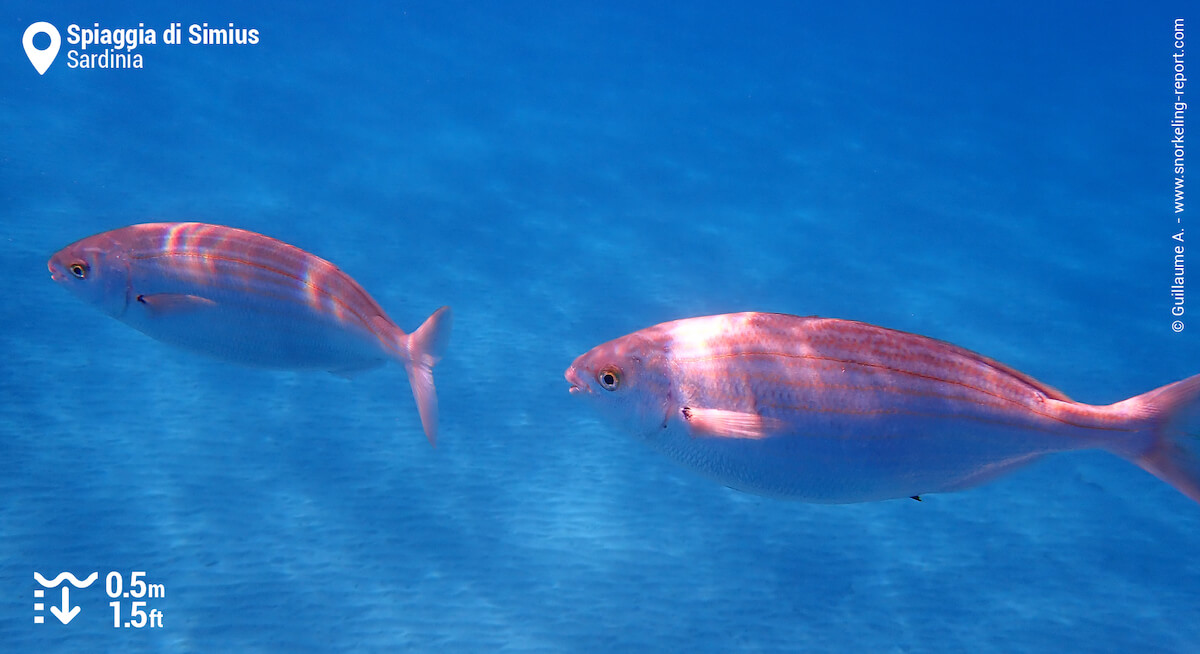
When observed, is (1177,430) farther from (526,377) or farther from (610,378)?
(526,377)

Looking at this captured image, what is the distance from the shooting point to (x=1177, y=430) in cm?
201

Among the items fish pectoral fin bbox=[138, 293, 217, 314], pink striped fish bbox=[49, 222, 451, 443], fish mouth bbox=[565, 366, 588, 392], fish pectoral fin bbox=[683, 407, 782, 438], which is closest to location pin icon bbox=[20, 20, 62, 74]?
pink striped fish bbox=[49, 222, 451, 443]

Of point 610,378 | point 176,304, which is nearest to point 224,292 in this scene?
point 176,304

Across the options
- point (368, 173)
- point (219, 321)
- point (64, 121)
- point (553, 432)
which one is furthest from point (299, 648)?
point (64, 121)

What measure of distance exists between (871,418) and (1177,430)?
85cm

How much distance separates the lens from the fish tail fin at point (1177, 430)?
78.5 inches

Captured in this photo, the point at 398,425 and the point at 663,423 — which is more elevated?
the point at 398,425

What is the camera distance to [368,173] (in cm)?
1074

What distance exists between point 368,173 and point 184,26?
12.3 meters

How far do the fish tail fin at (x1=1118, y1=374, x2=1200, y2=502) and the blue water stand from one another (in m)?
2.43

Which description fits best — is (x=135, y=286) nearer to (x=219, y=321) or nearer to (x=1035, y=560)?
(x=219, y=321)

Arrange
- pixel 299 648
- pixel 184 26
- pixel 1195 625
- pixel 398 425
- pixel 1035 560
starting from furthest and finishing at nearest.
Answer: pixel 184 26, pixel 398 425, pixel 1035 560, pixel 1195 625, pixel 299 648

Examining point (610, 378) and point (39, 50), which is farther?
point (39, 50)

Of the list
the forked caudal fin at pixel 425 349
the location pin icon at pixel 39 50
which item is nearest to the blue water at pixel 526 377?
the location pin icon at pixel 39 50
